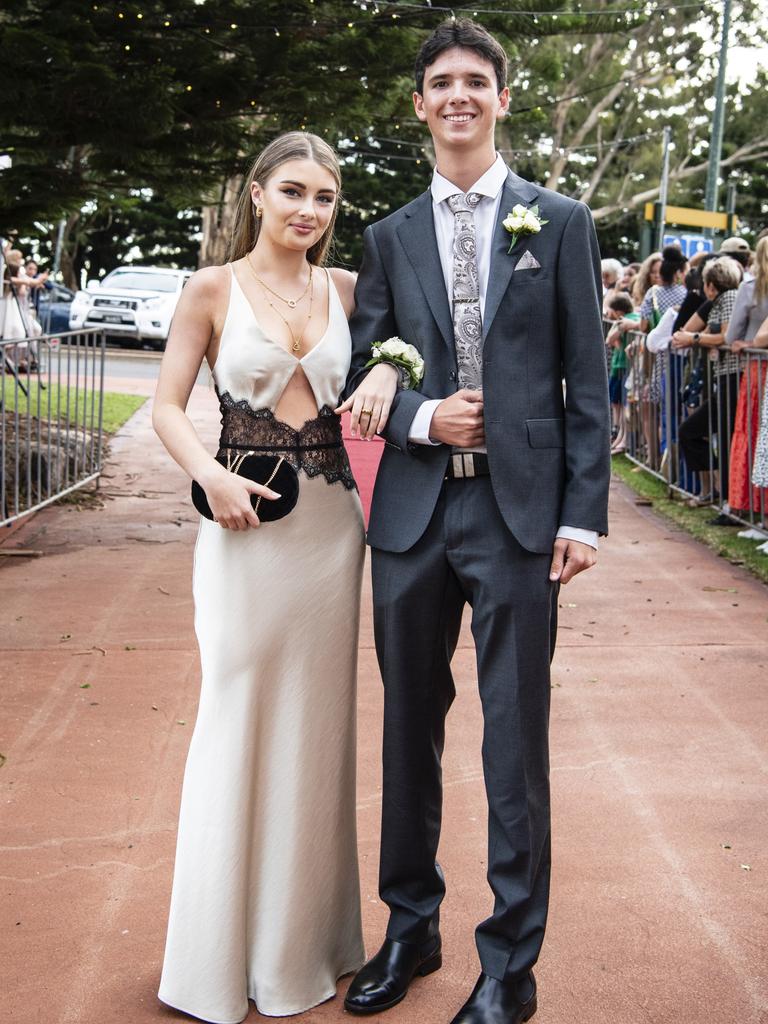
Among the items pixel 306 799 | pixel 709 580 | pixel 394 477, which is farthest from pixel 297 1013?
pixel 709 580

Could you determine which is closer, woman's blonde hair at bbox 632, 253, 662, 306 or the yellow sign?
woman's blonde hair at bbox 632, 253, 662, 306

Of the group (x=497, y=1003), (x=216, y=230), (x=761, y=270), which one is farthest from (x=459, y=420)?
(x=216, y=230)

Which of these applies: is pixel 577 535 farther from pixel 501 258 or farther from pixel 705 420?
pixel 705 420

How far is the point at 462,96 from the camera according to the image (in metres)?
3.11

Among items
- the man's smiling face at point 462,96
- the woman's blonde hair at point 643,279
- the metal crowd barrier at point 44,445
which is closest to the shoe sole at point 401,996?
the man's smiling face at point 462,96

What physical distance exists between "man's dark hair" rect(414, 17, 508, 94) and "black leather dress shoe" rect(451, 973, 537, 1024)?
221 centimetres

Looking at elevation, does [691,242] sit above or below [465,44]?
above

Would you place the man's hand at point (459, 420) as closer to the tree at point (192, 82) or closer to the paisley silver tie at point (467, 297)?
the paisley silver tie at point (467, 297)

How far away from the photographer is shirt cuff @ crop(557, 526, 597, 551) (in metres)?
3.14

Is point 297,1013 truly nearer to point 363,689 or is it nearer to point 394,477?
point 394,477

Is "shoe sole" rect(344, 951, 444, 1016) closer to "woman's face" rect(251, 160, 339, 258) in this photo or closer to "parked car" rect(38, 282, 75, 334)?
"woman's face" rect(251, 160, 339, 258)

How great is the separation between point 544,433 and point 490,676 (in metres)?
0.62

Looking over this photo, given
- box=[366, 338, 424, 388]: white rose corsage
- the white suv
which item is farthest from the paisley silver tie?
the white suv

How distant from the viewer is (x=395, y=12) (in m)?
8.28
